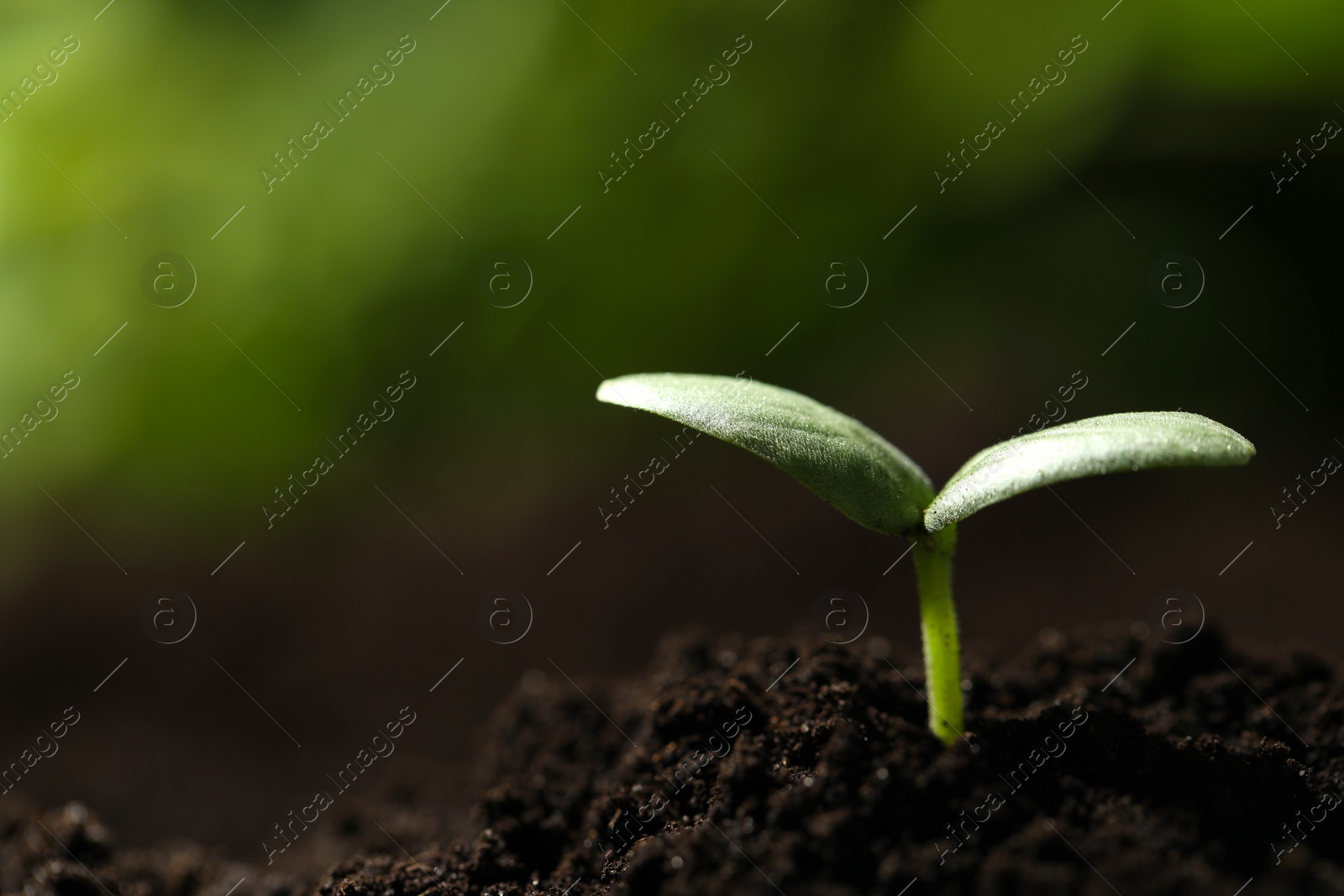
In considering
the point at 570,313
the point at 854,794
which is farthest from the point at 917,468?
the point at 570,313

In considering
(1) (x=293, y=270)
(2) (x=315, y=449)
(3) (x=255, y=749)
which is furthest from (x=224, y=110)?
(3) (x=255, y=749)

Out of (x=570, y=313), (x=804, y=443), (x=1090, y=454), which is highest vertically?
(x=570, y=313)

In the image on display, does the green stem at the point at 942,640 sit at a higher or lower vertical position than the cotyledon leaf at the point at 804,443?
lower

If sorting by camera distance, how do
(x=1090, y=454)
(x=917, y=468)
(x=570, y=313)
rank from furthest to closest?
(x=570, y=313), (x=917, y=468), (x=1090, y=454)

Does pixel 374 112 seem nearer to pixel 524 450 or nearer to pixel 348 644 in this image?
pixel 524 450

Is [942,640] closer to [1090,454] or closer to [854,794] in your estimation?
[854,794]

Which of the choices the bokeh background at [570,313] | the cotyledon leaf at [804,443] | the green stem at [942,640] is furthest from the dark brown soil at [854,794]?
the bokeh background at [570,313]

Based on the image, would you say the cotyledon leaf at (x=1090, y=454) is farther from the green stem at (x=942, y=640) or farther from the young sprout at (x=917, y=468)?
the green stem at (x=942, y=640)
